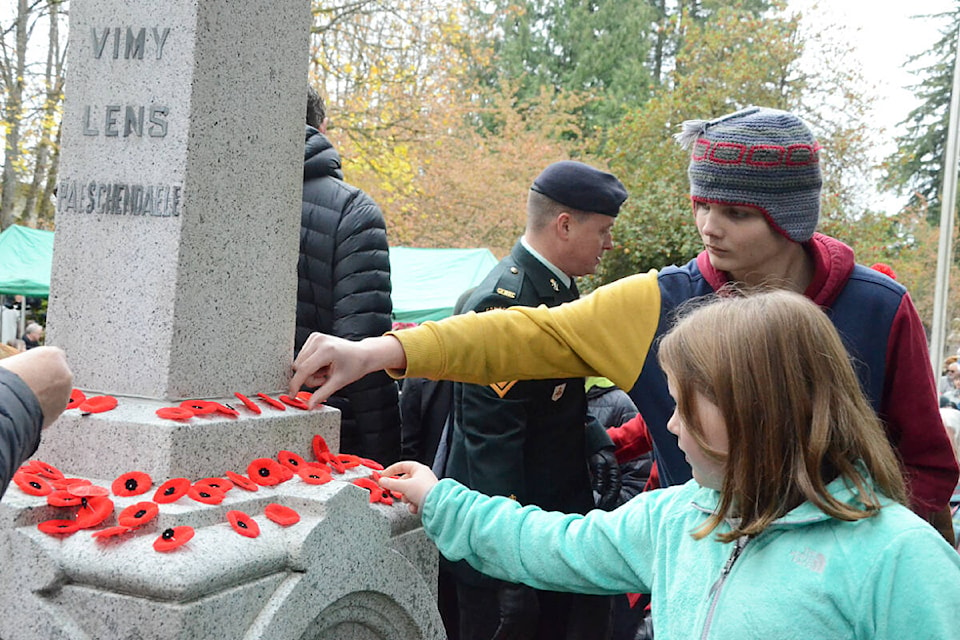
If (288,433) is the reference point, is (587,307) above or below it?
above

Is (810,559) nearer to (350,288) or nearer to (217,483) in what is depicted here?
(217,483)

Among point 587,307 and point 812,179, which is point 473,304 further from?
point 812,179

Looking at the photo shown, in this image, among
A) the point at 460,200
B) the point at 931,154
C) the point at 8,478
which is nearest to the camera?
the point at 8,478

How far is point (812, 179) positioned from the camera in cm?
229

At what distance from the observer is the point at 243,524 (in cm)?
208

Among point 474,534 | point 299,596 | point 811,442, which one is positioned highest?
point 811,442

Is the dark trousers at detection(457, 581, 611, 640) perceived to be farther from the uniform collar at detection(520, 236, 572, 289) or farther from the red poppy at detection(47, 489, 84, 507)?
the red poppy at detection(47, 489, 84, 507)

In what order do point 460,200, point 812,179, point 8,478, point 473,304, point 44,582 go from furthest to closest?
point 460,200, point 473,304, point 812,179, point 44,582, point 8,478

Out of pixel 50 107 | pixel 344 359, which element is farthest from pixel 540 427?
pixel 50 107

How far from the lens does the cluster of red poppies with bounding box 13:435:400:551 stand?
75.9 inches

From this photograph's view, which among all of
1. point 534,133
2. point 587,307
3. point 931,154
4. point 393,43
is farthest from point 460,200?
point 587,307

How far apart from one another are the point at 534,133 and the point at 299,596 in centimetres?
2375

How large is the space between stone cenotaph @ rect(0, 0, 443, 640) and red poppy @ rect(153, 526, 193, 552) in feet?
0.14

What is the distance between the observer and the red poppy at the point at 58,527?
1920 millimetres
